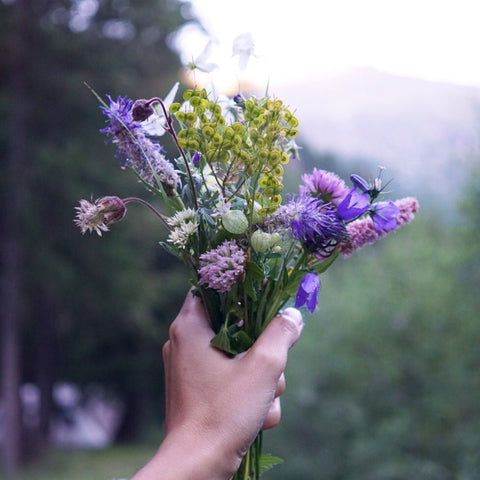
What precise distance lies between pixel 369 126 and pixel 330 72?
2.36 metres

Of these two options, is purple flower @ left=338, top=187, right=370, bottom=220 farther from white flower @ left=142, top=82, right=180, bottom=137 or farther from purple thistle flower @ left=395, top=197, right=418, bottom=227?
white flower @ left=142, top=82, right=180, bottom=137

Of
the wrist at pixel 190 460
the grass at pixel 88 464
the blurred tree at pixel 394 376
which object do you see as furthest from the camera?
the grass at pixel 88 464

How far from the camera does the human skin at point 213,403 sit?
1.05 metres

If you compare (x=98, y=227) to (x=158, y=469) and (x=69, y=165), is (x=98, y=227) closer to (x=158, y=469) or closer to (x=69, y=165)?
(x=158, y=469)

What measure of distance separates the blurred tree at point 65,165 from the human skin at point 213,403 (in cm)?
823

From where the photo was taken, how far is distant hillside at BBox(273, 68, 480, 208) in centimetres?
583

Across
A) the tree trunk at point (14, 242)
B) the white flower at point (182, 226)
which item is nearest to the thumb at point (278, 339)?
the white flower at point (182, 226)

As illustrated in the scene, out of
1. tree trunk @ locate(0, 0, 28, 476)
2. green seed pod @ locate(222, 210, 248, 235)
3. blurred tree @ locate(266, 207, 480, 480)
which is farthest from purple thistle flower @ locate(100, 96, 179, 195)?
tree trunk @ locate(0, 0, 28, 476)

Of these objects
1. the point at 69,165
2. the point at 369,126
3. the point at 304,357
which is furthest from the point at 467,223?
the point at 69,165

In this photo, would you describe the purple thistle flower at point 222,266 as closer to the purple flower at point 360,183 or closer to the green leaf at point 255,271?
the green leaf at point 255,271

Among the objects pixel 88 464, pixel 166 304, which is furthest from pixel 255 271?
pixel 88 464

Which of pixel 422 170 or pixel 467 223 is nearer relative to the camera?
pixel 422 170

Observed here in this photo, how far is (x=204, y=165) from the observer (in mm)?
1278

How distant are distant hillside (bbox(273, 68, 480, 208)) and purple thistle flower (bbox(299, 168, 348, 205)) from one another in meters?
3.27
